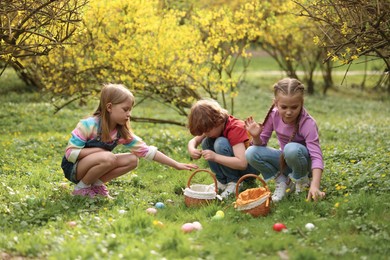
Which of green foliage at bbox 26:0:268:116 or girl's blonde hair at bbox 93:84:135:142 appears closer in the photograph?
girl's blonde hair at bbox 93:84:135:142

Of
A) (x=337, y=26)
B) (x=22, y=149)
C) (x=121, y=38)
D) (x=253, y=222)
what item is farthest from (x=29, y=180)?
(x=121, y=38)

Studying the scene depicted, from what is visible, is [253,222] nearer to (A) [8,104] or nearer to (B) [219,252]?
(B) [219,252]

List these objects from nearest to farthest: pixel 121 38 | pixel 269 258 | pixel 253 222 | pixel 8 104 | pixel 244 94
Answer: pixel 269 258 < pixel 253 222 < pixel 121 38 < pixel 8 104 < pixel 244 94

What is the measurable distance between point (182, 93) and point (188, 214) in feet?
18.0

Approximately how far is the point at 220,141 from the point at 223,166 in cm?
29

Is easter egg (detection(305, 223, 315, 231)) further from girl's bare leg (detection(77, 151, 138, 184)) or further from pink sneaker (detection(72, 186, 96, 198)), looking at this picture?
pink sneaker (detection(72, 186, 96, 198))

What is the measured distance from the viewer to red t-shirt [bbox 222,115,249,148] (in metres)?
5.25

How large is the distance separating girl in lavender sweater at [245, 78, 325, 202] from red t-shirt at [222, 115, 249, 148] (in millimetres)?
166

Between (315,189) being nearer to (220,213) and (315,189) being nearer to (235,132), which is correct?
(220,213)

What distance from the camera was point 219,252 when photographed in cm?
366

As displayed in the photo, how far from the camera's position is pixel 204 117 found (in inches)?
199

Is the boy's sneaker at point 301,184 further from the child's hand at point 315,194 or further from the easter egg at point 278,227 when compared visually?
the easter egg at point 278,227

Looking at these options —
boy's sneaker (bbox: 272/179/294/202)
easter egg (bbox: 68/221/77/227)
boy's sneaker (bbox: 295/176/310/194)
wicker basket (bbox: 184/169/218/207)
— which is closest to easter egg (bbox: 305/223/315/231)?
boy's sneaker (bbox: 272/179/294/202)

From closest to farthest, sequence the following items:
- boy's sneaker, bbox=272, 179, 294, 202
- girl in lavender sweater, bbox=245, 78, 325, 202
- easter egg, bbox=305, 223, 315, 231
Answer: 1. easter egg, bbox=305, 223, 315, 231
2. girl in lavender sweater, bbox=245, 78, 325, 202
3. boy's sneaker, bbox=272, 179, 294, 202
